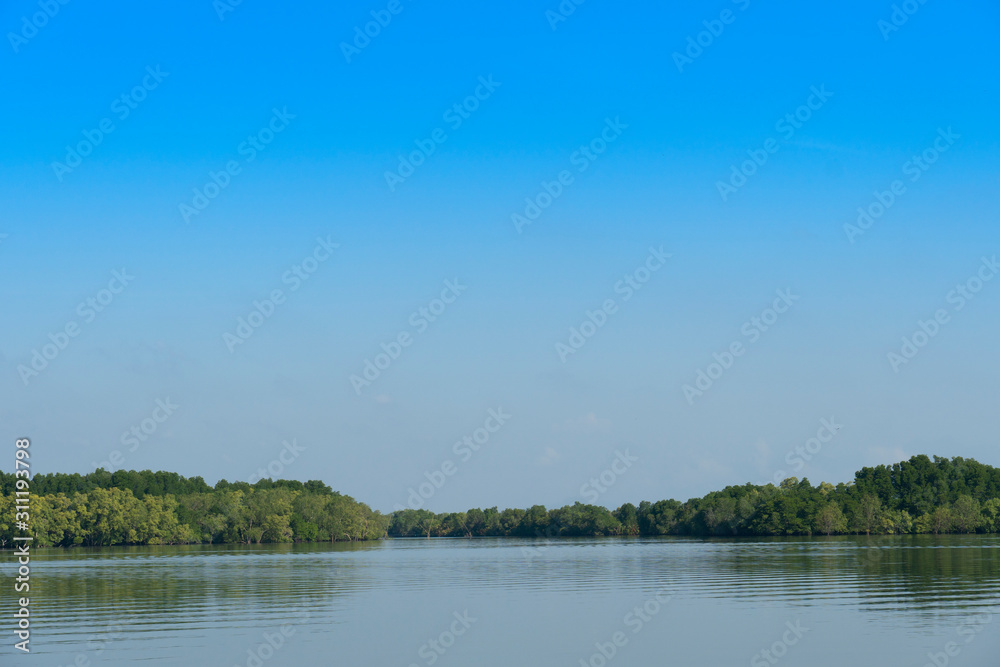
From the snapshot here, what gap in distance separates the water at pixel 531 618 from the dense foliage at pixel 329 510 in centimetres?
6776

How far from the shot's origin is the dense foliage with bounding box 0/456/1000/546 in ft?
374

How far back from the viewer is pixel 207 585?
146 ft

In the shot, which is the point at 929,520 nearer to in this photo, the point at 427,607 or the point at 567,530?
the point at 567,530

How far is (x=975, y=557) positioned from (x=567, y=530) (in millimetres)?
143141

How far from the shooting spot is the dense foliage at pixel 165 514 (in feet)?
366

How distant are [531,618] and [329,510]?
372ft

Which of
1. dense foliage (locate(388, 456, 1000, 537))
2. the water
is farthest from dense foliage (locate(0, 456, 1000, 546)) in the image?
the water

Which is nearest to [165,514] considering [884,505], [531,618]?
[884,505]

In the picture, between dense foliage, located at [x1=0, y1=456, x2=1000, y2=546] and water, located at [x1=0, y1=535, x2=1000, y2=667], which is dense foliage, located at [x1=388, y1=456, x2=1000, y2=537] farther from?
water, located at [x1=0, y1=535, x2=1000, y2=667]

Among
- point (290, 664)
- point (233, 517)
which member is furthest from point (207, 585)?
point (233, 517)

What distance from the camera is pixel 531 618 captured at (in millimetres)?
31359

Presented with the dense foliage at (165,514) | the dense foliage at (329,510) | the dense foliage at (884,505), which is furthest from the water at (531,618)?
the dense foliage at (884,505)

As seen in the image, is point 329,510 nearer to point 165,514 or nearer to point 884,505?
point 165,514

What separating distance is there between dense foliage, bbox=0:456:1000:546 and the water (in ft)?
222
